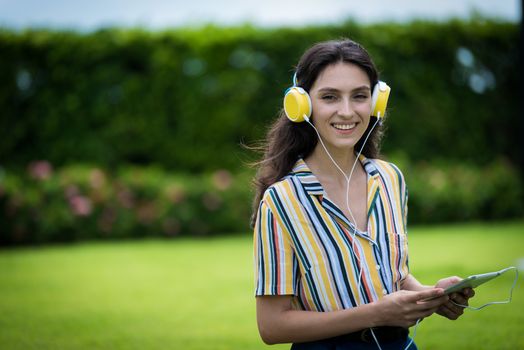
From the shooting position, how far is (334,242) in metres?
2.74

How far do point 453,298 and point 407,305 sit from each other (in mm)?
267

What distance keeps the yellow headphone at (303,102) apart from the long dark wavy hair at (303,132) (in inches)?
2.8

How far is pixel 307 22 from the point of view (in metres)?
13.4

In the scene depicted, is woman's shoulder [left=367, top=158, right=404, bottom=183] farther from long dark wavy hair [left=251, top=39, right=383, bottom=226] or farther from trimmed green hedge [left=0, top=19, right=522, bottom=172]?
trimmed green hedge [left=0, top=19, right=522, bottom=172]

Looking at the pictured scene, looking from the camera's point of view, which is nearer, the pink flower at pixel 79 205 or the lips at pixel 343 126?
the lips at pixel 343 126

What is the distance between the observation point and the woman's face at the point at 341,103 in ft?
9.33

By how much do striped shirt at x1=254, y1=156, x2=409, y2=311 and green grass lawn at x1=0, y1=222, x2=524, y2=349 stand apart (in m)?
2.45

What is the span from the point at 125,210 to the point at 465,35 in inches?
315

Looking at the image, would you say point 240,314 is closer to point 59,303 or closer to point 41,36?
point 59,303

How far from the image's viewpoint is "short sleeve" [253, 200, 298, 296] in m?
2.71

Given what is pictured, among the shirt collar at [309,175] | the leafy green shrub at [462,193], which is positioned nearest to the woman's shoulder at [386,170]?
the shirt collar at [309,175]

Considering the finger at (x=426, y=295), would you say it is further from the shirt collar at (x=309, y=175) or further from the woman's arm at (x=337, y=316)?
the shirt collar at (x=309, y=175)

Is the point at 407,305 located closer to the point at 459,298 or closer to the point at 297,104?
the point at 459,298

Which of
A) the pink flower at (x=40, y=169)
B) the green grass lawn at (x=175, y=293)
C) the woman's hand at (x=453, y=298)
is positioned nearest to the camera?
the woman's hand at (x=453, y=298)
